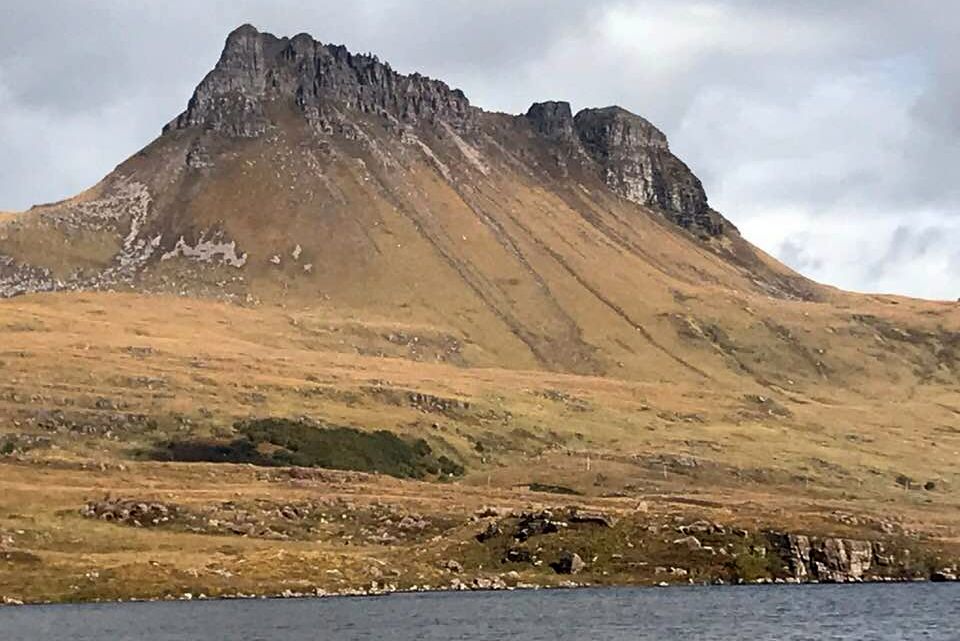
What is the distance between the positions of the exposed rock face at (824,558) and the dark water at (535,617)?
7483 mm

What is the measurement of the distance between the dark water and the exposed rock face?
7.48 metres

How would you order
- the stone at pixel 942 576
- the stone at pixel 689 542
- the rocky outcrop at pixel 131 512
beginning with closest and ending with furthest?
the stone at pixel 689 542
the stone at pixel 942 576
the rocky outcrop at pixel 131 512

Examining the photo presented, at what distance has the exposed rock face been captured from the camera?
117 meters

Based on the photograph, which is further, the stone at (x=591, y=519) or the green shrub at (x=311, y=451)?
the green shrub at (x=311, y=451)

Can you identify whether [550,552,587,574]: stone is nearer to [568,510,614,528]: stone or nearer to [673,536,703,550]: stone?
[568,510,614,528]: stone

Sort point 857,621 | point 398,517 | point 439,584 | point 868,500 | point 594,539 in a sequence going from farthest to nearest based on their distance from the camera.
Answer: point 868,500, point 398,517, point 594,539, point 439,584, point 857,621

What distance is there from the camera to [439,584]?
109 m

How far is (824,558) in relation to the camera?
117938 mm

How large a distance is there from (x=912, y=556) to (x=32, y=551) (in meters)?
79.4

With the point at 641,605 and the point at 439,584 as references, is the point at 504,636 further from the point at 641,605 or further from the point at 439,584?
the point at 439,584

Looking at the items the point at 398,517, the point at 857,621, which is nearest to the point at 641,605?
the point at 857,621

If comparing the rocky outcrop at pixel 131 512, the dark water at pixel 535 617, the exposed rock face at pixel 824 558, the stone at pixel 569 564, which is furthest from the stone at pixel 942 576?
the rocky outcrop at pixel 131 512

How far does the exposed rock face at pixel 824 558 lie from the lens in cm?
11700

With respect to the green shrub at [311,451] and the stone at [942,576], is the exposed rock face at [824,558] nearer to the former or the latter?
the stone at [942,576]
